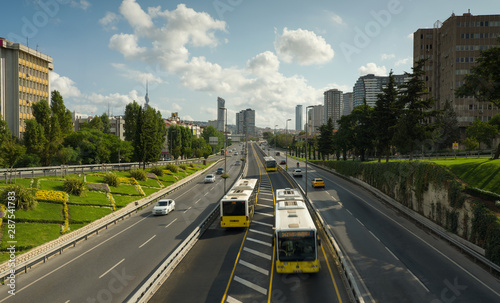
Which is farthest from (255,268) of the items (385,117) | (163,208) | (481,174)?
(385,117)

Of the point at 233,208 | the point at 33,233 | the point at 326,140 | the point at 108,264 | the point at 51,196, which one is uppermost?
the point at 326,140

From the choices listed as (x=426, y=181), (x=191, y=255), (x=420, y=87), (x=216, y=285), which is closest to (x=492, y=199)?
(x=426, y=181)

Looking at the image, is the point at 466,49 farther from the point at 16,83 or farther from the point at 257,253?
the point at 16,83

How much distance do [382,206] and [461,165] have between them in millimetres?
9452

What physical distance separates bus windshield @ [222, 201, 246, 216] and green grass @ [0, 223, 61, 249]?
13232mm

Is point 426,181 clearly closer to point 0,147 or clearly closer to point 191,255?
point 191,255

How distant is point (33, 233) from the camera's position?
22.6 metres

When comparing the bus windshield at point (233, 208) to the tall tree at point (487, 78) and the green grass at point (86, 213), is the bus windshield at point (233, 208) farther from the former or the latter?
the tall tree at point (487, 78)

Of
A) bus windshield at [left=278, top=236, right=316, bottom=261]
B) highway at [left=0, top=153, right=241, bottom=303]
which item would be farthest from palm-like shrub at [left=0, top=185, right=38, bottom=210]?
bus windshield at [left=278, top=236, right=316, bottom=261]

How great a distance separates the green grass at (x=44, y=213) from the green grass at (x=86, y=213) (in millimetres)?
988

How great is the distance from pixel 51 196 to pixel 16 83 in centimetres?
6054

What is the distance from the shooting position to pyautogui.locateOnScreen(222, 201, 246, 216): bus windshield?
996 inches

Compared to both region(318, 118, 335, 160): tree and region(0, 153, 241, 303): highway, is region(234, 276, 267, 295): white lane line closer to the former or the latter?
region(0, 153, 241, 303): highway

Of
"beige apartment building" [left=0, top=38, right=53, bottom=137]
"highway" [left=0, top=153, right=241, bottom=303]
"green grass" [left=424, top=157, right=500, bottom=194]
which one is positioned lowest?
"highway" [left=0, top=153, right=241, bottom=303]
